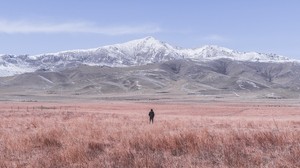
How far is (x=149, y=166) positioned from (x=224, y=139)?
380 centimetres

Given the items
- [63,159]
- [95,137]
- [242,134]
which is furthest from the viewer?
[95,137]

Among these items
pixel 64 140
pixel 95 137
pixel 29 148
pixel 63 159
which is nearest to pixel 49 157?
pixel 63 159

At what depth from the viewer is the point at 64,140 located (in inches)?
533

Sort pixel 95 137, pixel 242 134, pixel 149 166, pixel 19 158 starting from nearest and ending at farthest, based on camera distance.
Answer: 1. pixel 149 166
2. pixel 19 158
3. pixel 242 134
4. pixel 95 137

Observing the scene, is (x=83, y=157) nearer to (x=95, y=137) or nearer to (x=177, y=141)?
(x=177, y=141)

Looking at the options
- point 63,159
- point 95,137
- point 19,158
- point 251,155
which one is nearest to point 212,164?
point 251,155

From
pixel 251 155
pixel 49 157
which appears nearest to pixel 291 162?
pixel 251 155

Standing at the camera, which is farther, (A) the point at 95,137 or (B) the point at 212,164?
(A) the point at 95,137

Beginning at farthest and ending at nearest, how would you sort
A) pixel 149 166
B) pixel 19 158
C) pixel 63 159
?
pixel 19 158 < pixel 63 159 < pixel 149 166

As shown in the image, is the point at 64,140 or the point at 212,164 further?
the point at 64,140

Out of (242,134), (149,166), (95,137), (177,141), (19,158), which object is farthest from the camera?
(95,137)

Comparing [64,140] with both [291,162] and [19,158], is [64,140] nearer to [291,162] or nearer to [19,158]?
[19,158]

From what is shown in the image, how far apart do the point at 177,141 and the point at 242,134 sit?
221 cm

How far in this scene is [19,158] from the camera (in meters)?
11.1
